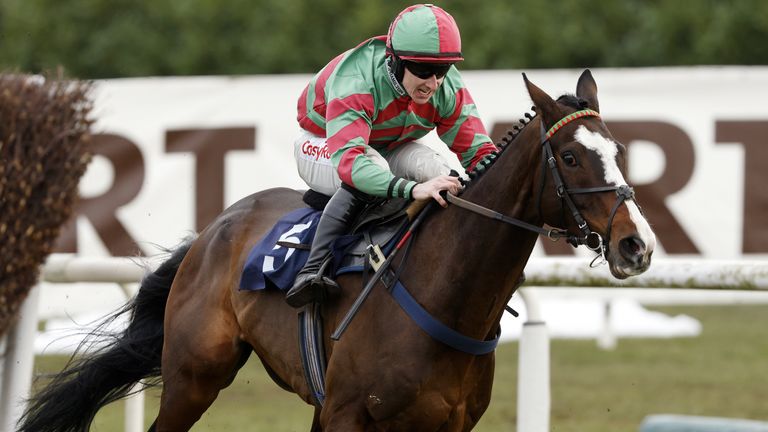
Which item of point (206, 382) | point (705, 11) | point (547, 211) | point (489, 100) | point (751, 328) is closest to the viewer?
point (547, 211)

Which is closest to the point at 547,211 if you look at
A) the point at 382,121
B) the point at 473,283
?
the point at 473,283

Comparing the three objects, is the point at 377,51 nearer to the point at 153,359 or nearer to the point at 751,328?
the point at 153,359

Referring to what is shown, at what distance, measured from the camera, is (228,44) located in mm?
17625

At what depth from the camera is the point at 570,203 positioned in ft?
12.1

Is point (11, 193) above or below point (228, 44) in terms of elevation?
below

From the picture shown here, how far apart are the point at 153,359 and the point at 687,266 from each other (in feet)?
7.27

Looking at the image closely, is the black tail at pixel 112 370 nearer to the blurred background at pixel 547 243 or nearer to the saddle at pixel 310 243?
the saddle at pixel 310 243

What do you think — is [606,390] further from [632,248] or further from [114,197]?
[632,248]

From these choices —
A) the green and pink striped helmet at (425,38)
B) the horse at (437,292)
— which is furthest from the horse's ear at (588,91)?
the green and pink striped helmet at (425,38)

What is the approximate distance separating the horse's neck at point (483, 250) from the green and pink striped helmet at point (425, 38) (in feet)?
1.22

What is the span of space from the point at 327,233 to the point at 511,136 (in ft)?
2.43

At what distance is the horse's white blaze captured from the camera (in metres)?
3.47

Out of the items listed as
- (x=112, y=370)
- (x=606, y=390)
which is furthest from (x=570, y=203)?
(x=606, y=390)

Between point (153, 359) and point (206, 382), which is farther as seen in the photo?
point (153, 359)
